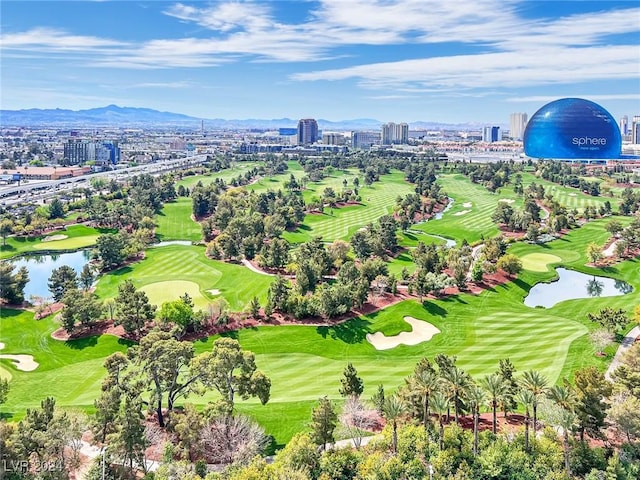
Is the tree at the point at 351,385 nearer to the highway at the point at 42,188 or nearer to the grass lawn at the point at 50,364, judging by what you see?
the grass lawn at the point at 50,364

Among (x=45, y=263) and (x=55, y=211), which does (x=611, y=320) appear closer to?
(x=45, y=263)

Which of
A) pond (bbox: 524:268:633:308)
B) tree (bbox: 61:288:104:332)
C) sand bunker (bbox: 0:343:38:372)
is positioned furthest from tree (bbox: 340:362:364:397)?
pond (bbox: 524:268:633:308)

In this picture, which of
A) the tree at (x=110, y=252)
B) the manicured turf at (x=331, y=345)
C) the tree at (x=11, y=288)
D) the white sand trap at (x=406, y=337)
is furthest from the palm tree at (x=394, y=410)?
the tree at (x=110, y=252)

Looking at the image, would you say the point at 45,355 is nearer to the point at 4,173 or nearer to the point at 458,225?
the point at 458,225

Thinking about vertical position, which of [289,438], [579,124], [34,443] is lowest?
[289,438]

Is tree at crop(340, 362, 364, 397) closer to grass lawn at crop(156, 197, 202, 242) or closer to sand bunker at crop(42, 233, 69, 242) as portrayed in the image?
grass lawn at crop(156, 197, 202, 242)

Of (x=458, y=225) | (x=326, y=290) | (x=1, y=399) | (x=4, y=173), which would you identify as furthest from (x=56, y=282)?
(x=4, y=173)
